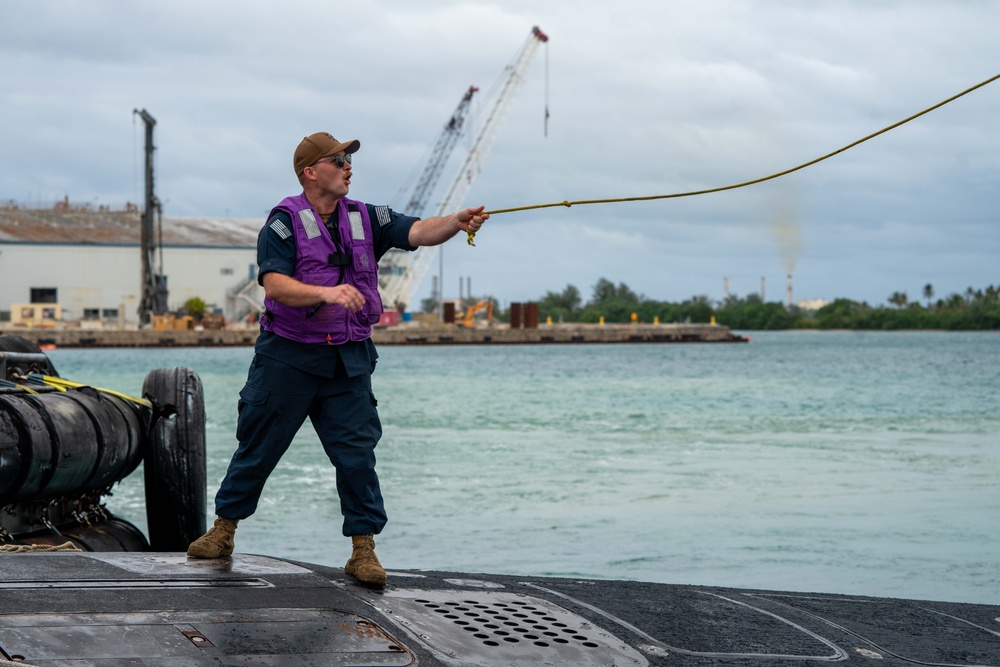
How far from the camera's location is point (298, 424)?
4426 millimetres

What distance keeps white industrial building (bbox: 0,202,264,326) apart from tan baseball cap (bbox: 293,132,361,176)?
71.9m

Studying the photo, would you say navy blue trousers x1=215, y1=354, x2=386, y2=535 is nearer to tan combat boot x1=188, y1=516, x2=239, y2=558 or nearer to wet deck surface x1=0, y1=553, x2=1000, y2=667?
tan combat boot x1=188, y1=516, x2=239, y2=558

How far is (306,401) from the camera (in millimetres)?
4426

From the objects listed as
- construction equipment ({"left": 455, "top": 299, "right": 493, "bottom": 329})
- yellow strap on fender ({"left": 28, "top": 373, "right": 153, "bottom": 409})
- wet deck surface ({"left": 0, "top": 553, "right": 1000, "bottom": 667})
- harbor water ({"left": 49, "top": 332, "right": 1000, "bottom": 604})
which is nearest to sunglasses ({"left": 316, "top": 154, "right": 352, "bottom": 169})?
wet deck surface ({"left": 0, "top": 553, "right": 1000, "bottom": 667})

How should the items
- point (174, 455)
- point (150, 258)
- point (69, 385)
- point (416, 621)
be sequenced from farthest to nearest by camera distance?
point (150, 258) → point (174, 455) → point (69, 385) → point (416, 621)

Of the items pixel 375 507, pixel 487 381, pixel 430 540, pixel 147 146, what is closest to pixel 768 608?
pixel 375 507

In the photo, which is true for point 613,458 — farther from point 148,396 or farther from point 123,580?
point 123,580

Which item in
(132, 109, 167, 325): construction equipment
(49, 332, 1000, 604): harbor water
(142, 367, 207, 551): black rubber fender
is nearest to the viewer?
(142, 367, 207, 551): black rubber fender

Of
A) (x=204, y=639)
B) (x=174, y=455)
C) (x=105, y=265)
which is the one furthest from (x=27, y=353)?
(x=105, y=265)

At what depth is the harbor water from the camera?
10.8 metres

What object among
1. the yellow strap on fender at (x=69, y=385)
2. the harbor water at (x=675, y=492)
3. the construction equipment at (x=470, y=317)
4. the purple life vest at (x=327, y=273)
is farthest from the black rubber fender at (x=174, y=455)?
the construction equipment at (x=470, y=317)

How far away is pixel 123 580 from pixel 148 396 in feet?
9.94

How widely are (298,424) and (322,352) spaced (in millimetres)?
273

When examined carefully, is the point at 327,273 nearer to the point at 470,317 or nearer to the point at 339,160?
the point at 339,160
